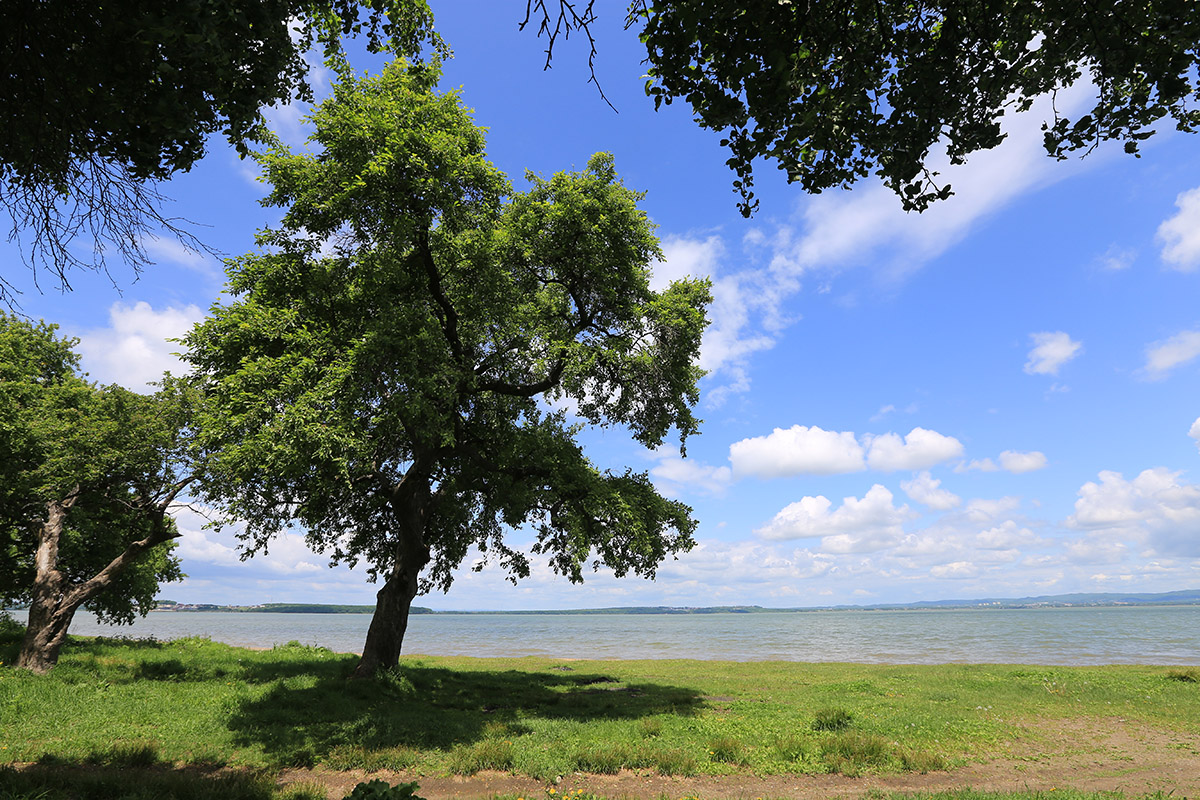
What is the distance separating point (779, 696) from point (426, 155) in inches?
815

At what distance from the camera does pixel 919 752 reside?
1126 centimetres

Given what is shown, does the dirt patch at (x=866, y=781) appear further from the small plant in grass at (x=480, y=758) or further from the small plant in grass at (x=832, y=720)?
the small plant in grass at (x=832, y=720)

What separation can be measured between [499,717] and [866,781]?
8.99 m

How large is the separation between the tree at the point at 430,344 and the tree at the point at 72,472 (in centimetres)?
425

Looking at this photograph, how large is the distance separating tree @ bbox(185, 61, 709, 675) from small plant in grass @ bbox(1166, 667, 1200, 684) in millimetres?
22548

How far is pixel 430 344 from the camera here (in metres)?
14.3

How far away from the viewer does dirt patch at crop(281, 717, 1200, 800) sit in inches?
360

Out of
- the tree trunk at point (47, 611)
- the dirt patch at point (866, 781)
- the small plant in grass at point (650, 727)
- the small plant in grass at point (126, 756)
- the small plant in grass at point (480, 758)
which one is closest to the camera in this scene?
the dirt patch at point (866, 781)

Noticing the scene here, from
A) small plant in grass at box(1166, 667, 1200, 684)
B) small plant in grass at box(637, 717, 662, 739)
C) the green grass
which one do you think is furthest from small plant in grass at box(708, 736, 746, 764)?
small plant in grass at box(1166, 667, 1200, 684)

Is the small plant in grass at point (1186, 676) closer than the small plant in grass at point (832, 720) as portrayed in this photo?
No

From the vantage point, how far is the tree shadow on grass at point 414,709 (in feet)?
37.8

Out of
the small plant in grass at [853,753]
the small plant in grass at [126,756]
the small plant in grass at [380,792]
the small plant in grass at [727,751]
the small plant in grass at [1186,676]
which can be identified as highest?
the small plant in grass at [380,792]

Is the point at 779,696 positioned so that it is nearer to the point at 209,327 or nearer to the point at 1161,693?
the point at 1161,693

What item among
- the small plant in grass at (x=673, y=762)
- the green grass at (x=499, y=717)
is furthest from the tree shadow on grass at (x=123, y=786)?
the small plant in grass at (x=673, y=762)
